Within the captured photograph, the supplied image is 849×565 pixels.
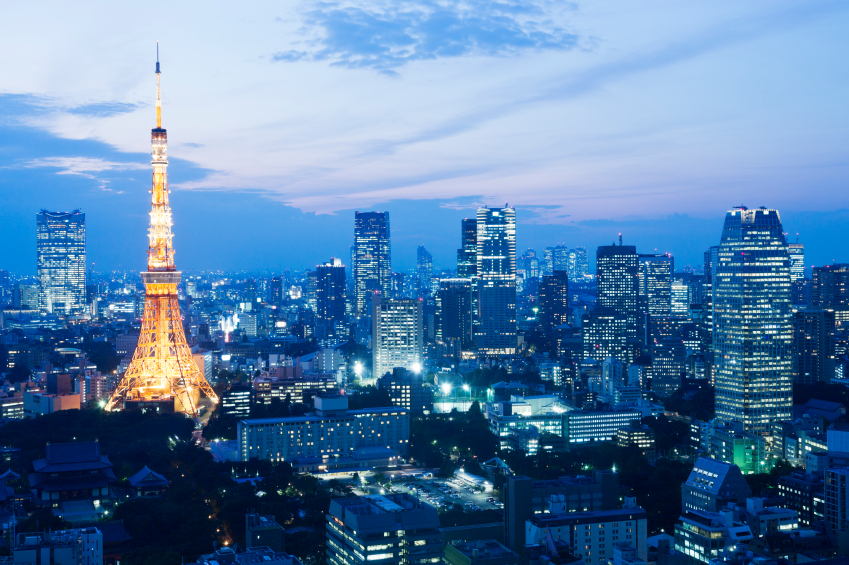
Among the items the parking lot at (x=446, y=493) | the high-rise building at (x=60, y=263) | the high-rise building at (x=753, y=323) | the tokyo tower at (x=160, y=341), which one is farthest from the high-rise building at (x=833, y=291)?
the high-rise building at (x=60, y=263)

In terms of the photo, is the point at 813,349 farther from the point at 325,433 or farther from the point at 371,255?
the point at 371,255

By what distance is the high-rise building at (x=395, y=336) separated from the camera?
1720 inches

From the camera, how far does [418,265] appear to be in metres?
98.7

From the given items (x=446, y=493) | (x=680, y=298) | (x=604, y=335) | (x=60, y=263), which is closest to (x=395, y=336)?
(x=604, y=335)

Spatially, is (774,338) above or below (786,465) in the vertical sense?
above

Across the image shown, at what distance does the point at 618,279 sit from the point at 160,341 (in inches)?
1333

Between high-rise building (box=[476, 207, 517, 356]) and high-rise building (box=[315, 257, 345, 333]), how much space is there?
1235 cm

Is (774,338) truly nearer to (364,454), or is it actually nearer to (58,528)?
(364,454)

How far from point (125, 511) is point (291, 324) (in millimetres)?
48037

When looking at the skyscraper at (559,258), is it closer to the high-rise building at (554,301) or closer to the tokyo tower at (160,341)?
the high-rise building at (554,301)

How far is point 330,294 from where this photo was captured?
70.2 m

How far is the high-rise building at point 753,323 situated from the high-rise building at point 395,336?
17380 mm

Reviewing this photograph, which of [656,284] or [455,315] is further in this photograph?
[656,284]

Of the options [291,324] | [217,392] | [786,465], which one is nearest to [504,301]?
[291,324]
